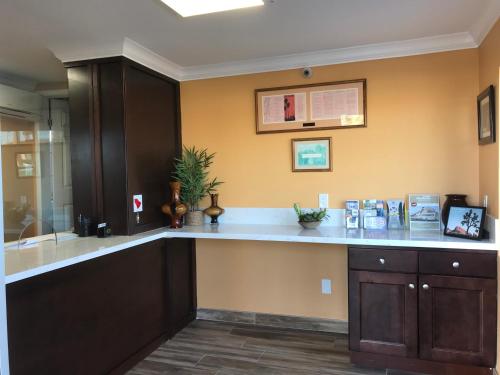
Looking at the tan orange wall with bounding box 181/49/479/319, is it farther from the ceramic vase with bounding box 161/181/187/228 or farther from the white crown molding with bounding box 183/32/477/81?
the ceramic vase with bounding box 161/181/187/228

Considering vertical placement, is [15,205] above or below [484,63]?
below

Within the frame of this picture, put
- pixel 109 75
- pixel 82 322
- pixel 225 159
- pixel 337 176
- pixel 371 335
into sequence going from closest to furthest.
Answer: pixel 82 322 → pixel 371 335 → pixel 109 75 → pixel 337 176 → pixel 225 159

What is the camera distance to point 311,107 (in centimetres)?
317

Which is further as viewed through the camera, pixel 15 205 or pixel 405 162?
pixel 15 205

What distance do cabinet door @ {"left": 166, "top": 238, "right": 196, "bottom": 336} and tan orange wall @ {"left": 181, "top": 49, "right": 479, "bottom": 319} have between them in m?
0.09

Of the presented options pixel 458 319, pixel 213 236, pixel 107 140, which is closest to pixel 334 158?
pixel 213 236

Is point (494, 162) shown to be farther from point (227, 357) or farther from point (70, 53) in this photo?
point (70, 53)

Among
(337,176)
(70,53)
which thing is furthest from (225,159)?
(70,53)

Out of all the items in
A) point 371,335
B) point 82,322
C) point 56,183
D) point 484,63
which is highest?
point 484,63

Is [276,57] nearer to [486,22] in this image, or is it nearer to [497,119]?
[486,22]

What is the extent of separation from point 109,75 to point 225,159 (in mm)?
1154

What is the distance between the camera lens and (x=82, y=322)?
231 centimetres

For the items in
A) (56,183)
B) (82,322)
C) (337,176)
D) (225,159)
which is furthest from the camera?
(56,183)

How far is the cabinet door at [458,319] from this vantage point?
2.34m
